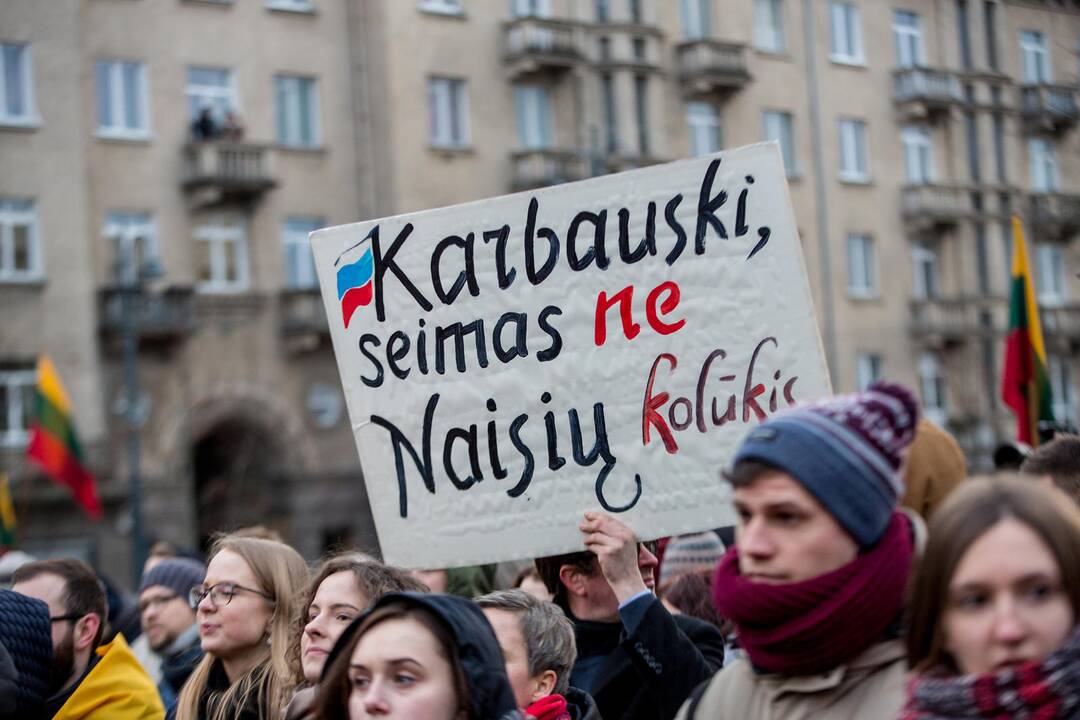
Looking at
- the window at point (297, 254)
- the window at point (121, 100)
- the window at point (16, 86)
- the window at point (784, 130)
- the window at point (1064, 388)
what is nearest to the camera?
the window at point (16, 86)

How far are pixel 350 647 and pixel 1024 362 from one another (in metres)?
7.82

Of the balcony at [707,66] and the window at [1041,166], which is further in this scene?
the window at [1041,166]

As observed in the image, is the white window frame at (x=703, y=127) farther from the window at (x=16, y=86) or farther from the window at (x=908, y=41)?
the window at (x=16, y=86)

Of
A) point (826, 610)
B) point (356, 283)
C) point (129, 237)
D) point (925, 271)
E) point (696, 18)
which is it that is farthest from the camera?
point (925, 271)

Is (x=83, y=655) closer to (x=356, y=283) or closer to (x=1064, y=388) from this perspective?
(x=356, y=283)

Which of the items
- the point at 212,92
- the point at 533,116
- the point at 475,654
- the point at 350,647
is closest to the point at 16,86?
the point at 212,92

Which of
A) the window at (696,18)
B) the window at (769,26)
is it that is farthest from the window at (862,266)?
the window at (696,18)

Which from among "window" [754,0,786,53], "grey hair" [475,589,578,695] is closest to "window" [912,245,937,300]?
"window" [754,0,786,53]

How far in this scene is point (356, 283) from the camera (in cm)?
541

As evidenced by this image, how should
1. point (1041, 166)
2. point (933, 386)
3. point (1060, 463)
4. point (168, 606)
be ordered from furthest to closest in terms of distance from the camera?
point (1041, 166) < point (933, 386) < point (168, 606) < point (1060, 463)

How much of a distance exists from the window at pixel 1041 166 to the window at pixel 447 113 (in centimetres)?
1664

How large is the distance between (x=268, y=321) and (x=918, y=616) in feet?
96.3

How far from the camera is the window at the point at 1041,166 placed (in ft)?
142

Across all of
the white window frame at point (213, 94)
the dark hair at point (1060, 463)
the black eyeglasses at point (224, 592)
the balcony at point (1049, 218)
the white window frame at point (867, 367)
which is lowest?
the black eyeglasses at point (224, 592)
